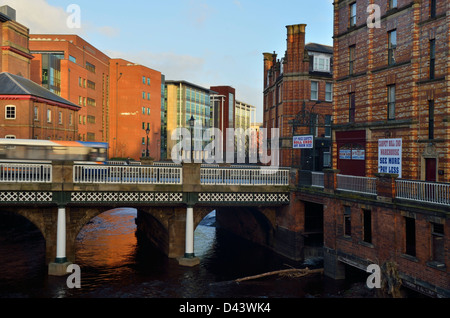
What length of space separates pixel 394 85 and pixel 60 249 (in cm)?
2349

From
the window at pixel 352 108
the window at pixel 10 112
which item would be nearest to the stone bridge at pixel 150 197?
the window at pixel 352 108

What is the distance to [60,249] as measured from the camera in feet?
78.5

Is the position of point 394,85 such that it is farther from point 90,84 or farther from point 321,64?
point 90,84

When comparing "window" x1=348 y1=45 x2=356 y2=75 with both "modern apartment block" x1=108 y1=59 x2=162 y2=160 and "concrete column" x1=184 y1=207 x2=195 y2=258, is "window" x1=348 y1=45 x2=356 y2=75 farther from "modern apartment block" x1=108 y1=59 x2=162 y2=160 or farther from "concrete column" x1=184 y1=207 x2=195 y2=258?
"modern apartment block" x1=108 y1=59 x2=162 y2=160

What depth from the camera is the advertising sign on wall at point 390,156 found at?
26.7 meters

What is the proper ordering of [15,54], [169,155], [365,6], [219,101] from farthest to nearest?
1. [219,101]
2. [169,155]
3. [15,54]
4. [365,6]

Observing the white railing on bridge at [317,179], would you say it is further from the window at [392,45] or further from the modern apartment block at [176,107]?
the modern apartment block at [176,107]

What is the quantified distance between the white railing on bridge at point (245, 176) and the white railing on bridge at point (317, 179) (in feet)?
6.22

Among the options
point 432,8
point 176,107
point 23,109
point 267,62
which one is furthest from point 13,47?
point 176,107

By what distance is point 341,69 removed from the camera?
32656 millimetres

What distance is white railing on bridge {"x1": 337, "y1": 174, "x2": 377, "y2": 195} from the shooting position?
21.9 metres
